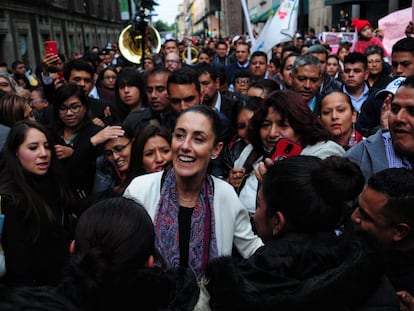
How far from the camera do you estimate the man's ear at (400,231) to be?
175cm

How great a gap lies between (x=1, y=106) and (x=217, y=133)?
2.35 meters

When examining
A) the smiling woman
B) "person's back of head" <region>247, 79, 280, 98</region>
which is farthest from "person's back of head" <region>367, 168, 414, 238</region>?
"person's back of head" <region>247, 79, 280, 98</region>

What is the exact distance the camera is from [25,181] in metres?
2.69

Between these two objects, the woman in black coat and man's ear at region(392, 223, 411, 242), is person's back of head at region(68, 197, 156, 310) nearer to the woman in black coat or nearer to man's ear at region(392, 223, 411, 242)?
the woman in black coat

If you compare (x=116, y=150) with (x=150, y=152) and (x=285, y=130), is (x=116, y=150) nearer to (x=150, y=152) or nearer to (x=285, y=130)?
(x=150, y=152)

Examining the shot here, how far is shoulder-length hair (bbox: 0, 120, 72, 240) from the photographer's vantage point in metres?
2.51

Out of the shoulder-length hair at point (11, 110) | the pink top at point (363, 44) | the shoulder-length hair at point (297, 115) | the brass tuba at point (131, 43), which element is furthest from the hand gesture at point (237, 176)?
the brass tuba at point (131, 43)

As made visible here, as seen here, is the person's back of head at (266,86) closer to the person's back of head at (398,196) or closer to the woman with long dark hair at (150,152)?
the woman with long dark hair at (150,152)

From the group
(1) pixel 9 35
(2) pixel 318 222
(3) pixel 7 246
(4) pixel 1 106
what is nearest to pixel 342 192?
(2) pixel 318 222

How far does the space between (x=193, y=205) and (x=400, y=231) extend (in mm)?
964

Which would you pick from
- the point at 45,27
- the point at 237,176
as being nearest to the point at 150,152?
the point at 237,176

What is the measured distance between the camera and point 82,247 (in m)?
1.49

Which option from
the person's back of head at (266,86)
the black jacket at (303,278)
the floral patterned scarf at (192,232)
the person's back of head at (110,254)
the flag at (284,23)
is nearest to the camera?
the person's back of head at (110,254)

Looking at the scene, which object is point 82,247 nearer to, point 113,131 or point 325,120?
point 113,131
